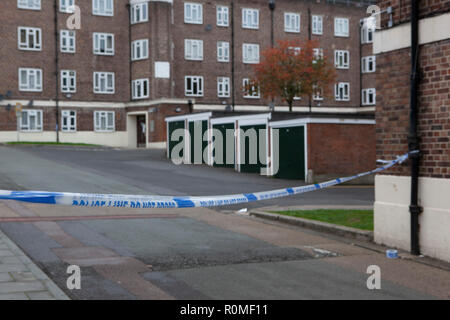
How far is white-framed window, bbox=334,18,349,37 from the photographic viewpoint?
53531 mm

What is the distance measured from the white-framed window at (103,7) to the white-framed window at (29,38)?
4724mm

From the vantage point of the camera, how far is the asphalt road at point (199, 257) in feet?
Result: 21.6

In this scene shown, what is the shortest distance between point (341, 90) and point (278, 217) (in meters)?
43.7

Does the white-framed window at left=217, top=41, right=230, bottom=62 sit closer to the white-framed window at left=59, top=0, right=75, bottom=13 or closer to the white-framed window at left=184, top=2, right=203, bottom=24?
the white-framed window at left=184, top=2, right=203, bottom=24

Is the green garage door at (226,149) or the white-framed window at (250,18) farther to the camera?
the white-framed window at (250,18)

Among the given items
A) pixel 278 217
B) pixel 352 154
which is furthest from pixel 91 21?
pixel 278 217

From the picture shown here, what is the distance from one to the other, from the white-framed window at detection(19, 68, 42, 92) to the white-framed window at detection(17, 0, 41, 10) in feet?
15.2

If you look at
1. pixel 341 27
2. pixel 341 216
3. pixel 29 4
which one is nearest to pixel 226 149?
pixel 341 216

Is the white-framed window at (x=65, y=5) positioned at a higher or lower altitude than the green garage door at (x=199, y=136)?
higher

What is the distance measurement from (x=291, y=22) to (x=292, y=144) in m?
28.6

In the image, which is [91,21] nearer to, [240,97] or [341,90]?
[240,97]

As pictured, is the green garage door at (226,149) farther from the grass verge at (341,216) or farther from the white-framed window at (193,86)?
the white-framed window at (193,86)

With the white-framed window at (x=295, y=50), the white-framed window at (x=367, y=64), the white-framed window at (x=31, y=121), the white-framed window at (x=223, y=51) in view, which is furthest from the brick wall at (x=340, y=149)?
the white-framed window at (x=367, y=64)

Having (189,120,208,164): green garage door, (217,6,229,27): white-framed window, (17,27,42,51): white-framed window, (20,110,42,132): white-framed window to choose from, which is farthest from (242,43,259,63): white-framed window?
(189,120,208,164): green garage door
